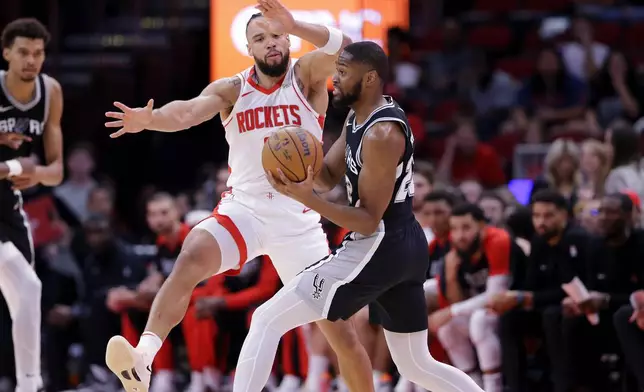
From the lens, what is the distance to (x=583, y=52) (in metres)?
13.2

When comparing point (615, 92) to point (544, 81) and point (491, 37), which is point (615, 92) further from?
point (491, 37)

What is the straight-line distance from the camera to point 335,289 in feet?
17.4

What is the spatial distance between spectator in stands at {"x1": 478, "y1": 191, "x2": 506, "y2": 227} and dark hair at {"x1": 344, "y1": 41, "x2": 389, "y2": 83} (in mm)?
4098

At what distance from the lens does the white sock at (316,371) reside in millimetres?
8781

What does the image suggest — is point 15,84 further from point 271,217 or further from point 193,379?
point 193,379

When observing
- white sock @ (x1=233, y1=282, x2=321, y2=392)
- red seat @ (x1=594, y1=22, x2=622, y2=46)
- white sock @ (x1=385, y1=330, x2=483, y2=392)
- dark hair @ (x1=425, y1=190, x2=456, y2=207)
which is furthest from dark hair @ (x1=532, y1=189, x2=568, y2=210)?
red seat @ (x1=594, y1=22, x2=622, y2=46)

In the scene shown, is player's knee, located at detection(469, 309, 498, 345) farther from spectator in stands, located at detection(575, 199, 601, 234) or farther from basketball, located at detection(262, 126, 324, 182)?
basketball, located at detection(262, 126, 324, 182)

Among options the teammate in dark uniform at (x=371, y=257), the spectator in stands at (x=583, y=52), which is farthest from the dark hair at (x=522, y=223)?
the spectator in stands at (x=583, y=52)

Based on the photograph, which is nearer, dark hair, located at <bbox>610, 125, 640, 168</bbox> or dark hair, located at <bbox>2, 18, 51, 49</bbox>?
dark hair, located at <bbox>2, 18, 51, 49</bbox>

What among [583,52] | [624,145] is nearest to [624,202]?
[624,145]

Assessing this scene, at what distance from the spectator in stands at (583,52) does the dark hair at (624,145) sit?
396cm

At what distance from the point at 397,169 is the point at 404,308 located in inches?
26.7

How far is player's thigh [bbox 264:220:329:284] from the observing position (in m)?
6.09

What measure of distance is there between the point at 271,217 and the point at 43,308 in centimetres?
453
